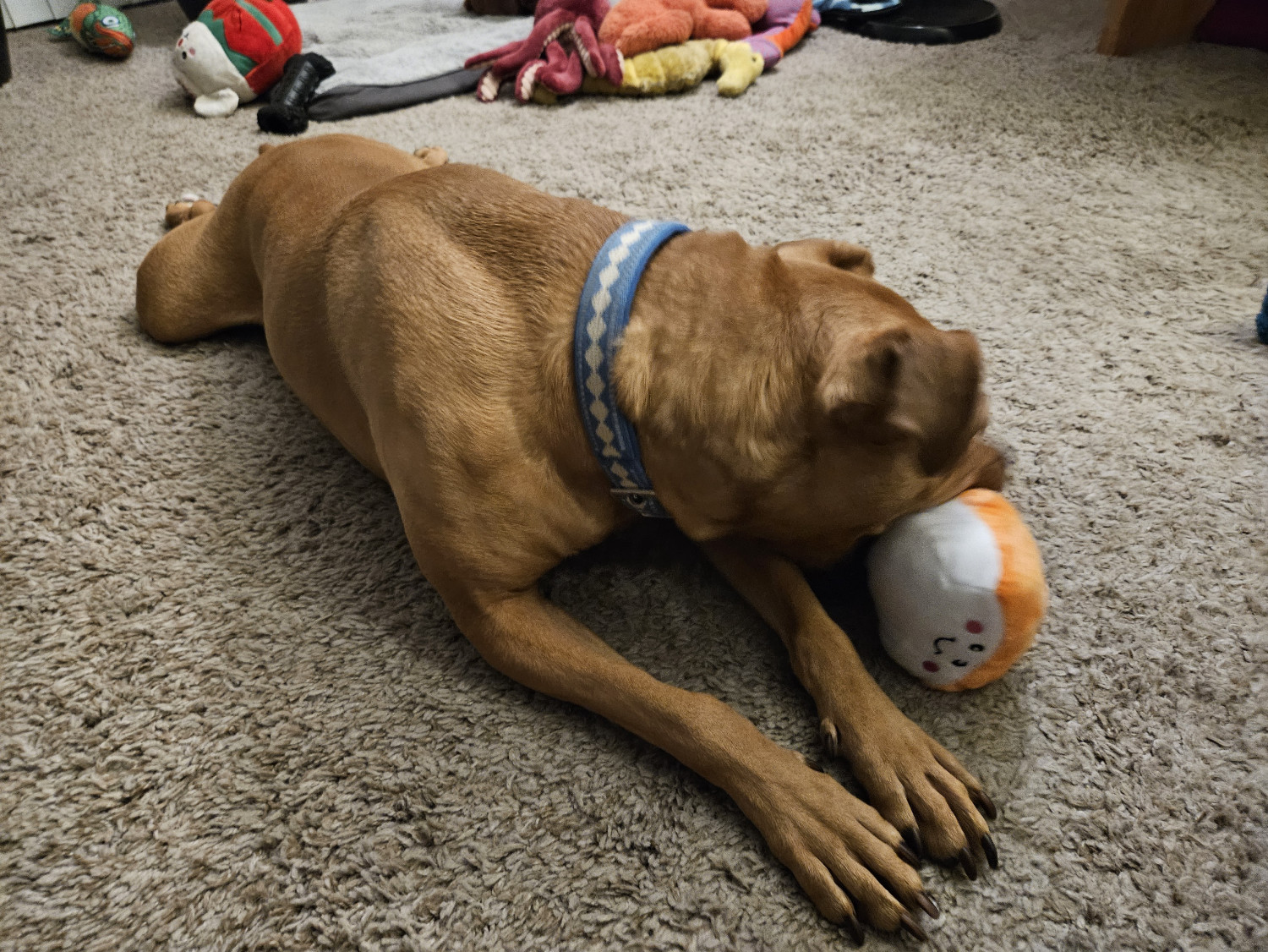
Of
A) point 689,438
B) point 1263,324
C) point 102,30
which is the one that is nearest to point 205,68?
point 102,30

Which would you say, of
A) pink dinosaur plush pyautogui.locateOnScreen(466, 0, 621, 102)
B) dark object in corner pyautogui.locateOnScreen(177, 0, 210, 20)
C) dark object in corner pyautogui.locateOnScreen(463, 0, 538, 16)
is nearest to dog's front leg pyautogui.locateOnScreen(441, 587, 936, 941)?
pink dinosaur plush pyautogui.locateOnScreen(466, 0, 621, 102)

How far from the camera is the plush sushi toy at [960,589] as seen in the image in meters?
1.13

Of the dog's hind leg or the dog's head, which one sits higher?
the dog's head

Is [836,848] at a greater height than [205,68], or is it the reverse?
[205,68]

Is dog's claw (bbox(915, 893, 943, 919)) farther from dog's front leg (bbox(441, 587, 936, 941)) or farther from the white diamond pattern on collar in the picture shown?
the white diamond pattern on collar

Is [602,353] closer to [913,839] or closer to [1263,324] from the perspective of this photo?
[913,839]

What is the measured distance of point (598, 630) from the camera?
1408 mm

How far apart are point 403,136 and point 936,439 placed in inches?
106

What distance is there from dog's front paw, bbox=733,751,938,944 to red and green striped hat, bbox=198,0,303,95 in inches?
139

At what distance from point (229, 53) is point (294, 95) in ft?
1.31

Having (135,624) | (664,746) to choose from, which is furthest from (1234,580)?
(135,624)

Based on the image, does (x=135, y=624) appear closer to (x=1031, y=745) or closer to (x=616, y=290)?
(x=616, y=290)

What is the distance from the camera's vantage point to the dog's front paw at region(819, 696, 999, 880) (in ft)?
3.53

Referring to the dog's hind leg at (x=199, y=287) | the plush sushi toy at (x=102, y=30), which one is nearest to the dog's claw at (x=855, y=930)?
the dog's hind leg at (x=199, y=287)
